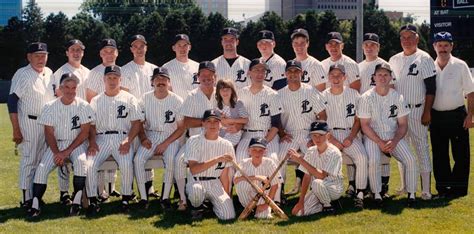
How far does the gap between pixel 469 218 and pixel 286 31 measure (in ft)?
104

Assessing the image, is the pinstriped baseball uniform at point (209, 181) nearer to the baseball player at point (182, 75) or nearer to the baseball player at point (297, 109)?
the baseball player at point (297, 109)

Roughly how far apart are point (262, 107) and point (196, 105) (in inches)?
28.9

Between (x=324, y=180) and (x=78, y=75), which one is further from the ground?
(x=78, y=75)

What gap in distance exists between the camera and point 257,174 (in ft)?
20.9

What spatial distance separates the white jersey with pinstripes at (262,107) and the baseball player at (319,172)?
74 centimetres

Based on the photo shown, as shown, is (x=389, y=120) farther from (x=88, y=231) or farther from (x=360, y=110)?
(x=88, y=231)

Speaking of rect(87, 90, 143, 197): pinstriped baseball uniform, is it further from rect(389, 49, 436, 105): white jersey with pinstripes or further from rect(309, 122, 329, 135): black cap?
rect(389, 49, 436, 105): white jersey with pinstripes

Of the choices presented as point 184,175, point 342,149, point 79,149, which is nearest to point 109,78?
point 79,149

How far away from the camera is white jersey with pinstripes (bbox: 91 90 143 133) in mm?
6738

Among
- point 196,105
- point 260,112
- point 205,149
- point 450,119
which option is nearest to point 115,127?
point 196,105

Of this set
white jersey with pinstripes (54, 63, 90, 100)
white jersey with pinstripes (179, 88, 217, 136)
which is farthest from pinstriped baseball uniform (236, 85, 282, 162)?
white jersey with pinstripes (54, 63, 90, 100)

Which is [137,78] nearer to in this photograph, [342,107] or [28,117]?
[28,117]

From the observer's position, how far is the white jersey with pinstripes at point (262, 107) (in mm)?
6875

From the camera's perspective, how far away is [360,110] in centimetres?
671
